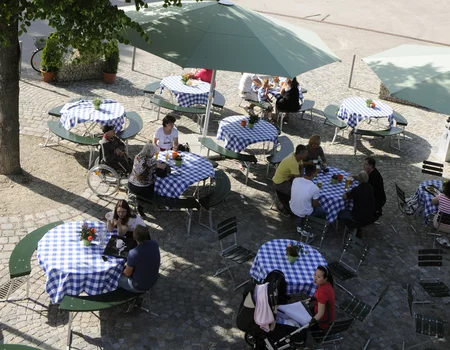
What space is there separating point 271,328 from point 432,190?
585 cm

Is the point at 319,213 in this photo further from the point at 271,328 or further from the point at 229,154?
the point at 271,328

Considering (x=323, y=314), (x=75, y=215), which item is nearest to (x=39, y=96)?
(x=75, y=215)

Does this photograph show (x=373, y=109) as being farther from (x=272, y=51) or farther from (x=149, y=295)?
(x=149, y=295)

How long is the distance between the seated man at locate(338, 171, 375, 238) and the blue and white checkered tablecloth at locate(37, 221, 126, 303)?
15.3 ft

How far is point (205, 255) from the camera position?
34.6 feet

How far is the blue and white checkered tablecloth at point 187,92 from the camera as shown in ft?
49.2

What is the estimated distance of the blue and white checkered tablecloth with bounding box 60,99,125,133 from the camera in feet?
41.5

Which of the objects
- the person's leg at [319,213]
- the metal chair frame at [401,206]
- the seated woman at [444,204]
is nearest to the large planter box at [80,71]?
the person's leg at [319,213]

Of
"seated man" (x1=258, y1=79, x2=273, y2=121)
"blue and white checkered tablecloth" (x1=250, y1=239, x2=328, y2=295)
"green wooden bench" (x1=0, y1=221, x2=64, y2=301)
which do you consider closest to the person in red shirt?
"blue and white checkered tablecloth" (x1=250, y1=239, x2=328, y2=295)

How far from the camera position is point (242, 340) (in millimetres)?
8766

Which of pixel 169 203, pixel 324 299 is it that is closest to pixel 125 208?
pixel 169 203

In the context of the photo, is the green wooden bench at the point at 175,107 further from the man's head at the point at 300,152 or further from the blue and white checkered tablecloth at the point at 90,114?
the man's head at the point at 300,152

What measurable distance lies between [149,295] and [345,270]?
3.31 m

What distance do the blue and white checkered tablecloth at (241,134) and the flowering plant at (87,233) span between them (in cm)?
498
